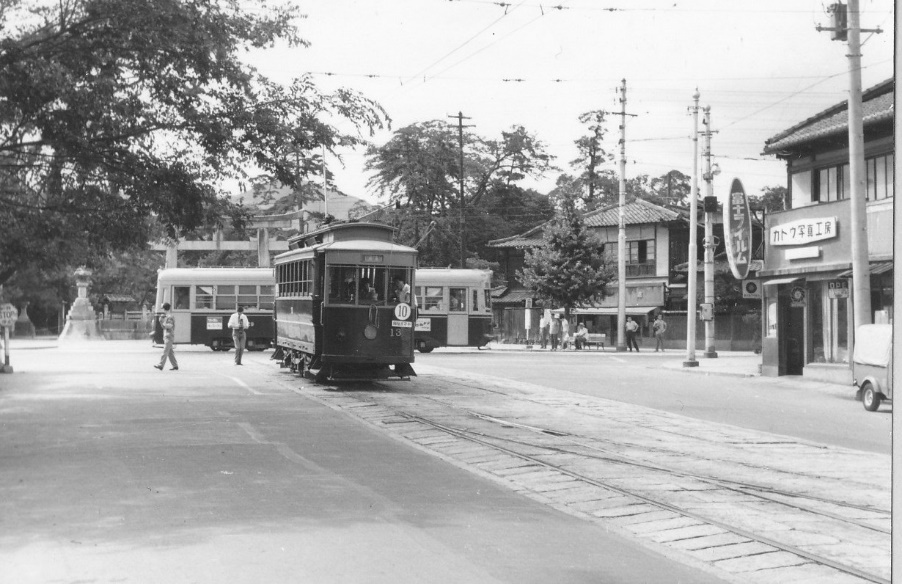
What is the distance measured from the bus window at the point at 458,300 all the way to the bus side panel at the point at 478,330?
0.56 metres

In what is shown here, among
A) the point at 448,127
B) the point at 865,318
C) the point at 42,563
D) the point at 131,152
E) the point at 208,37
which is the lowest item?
the point at 42,563

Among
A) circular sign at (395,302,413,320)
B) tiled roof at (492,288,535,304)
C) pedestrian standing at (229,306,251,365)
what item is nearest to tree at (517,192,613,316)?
tiled roof at (492,288,535,304)

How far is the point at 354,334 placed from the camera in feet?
67.2

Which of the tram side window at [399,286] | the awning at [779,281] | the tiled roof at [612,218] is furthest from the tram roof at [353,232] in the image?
the tiled roof at [612,218]

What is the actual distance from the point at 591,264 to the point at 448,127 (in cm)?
1908

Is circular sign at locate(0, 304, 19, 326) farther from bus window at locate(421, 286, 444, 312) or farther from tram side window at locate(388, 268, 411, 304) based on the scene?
bus window at locate(421, 286, 444, 312)

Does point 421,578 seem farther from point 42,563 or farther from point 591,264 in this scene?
point 591,264

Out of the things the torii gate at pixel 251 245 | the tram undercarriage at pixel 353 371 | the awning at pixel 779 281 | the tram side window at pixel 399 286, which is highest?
the torii gate at pixel 251 245

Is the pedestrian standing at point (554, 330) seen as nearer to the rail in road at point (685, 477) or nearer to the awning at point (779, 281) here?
the awning at point (779, 281)

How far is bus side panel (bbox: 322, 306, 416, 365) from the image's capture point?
20.5 m

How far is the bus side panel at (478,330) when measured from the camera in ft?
131

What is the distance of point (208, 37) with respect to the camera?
1664 centimetres

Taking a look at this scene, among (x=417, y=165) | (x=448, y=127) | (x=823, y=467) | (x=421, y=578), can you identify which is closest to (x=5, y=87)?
(x=421, y=578)

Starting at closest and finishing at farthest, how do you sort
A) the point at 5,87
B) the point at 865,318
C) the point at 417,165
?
the point at 5,87 → the point at 865,318 → the point at 417,165
